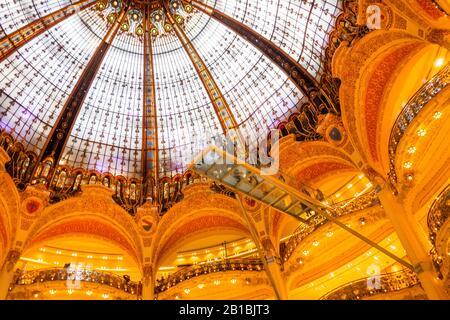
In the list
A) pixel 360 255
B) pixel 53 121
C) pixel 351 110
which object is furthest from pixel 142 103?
pixel 360 255

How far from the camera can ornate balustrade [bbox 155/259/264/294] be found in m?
17.2

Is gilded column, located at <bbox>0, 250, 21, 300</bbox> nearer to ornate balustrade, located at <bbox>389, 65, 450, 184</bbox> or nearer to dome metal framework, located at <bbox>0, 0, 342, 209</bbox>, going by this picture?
dome metal framework, located at <bbox>0, 0, 342, 209</bbox>

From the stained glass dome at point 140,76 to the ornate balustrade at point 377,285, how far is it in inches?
314

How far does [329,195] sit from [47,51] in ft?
49.0

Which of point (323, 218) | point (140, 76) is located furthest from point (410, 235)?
point (140, 76)

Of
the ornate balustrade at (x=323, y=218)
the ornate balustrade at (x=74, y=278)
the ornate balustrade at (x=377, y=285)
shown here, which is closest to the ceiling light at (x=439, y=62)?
the ornate balustrade at (x=323, y=218)

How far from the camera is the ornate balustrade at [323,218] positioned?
15242 millimetres

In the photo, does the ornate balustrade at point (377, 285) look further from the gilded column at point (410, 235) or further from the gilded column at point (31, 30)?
the gilded column at point (31, 30)

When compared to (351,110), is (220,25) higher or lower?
higher

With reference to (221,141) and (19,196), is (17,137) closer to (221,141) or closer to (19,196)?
(19,196)

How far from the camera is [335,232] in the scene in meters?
16.8

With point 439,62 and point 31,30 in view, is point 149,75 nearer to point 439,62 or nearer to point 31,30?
point 31,30

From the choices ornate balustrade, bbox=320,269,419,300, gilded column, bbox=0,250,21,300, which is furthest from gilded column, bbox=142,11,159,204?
ornate balustrade, bbox=320,269,419,300

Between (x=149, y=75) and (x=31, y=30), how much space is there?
18.5 feet
